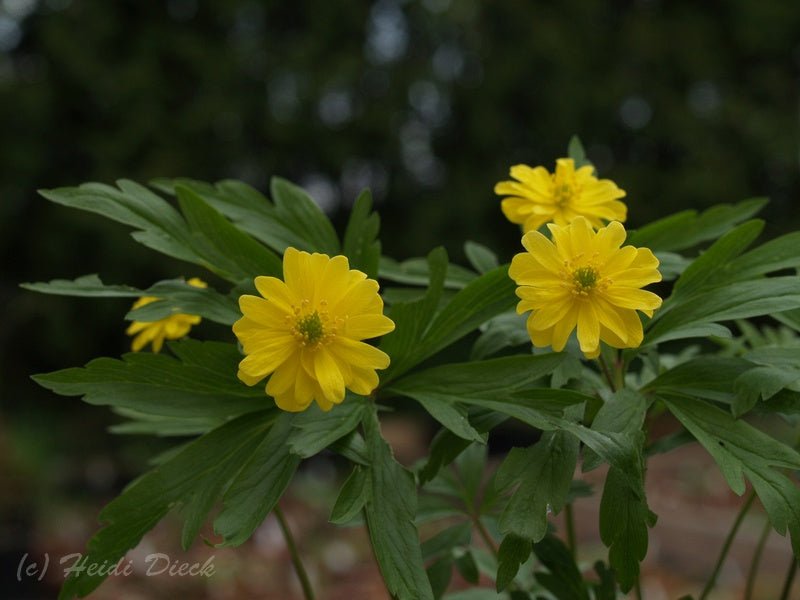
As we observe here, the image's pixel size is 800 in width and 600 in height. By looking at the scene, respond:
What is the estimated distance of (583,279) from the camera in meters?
0.73

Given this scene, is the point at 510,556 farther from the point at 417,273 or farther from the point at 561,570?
the point at 417,273

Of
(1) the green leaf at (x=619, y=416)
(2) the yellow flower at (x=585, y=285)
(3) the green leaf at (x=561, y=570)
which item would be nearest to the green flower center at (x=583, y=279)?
(2) the yellow flower at (x=585, y=285)

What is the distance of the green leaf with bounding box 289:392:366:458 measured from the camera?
72cm

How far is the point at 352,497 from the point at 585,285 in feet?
0.87

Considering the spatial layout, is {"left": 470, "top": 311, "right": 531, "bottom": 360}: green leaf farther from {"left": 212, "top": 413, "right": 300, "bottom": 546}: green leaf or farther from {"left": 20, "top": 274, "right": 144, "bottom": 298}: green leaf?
{"left": 20, "top": 274, "right": 144, "bottom": 298}: green leaf

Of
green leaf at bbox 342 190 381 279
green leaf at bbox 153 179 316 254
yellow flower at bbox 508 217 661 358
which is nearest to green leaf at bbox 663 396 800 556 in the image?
yellow flower at bbox 508 217 661 358

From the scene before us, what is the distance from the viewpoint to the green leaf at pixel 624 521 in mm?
733

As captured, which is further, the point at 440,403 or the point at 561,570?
the point at 561,570

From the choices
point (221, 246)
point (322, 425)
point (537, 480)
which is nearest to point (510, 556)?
point (537, 480)

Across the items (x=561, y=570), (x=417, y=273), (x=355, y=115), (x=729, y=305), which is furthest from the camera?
(x=355, y=115)

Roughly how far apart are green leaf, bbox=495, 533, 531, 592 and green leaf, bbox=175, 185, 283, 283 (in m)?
0.34

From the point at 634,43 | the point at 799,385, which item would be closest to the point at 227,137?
the point at 634,43

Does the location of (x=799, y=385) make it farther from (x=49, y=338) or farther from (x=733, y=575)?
(x=49, y=338)

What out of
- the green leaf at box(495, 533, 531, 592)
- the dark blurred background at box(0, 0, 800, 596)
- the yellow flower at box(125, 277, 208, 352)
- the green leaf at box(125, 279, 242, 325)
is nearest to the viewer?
the green leaf at box(495, 533, 531, 592)
